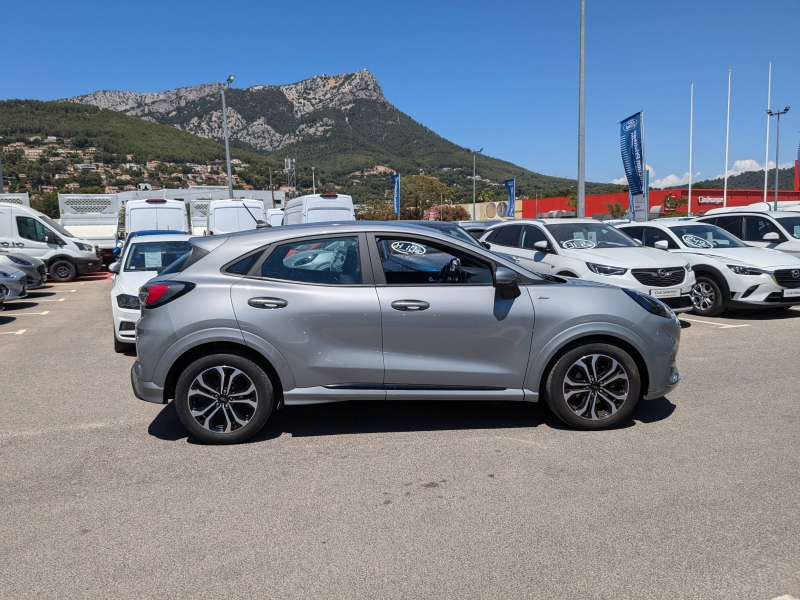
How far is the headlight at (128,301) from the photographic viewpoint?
816 cm

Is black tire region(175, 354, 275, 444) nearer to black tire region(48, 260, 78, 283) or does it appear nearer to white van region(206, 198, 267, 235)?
white van region(206, 198, 267, 235)

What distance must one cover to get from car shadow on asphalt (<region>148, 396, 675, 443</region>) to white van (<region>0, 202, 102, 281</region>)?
1707 cm

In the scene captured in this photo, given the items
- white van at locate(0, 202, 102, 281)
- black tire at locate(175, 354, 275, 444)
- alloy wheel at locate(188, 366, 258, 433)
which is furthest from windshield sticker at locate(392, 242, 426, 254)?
white van at locate(0, 202, 102, 281)

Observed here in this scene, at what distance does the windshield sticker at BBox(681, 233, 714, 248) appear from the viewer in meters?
11.4

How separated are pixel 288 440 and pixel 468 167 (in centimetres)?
10674

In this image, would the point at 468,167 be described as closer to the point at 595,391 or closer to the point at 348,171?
the point at 348,171

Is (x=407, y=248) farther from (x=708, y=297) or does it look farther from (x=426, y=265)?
(x=708, y=297)

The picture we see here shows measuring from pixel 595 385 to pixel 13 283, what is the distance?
12663 millimetres

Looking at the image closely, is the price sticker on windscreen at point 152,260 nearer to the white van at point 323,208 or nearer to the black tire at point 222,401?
the black tire at point 222,401

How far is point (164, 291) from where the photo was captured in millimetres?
4723

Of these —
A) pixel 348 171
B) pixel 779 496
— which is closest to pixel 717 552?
pixel 779 496

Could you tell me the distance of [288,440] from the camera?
4.93 m

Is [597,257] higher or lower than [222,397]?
higher

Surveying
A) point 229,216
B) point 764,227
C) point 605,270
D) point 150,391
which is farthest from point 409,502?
point 229,216
